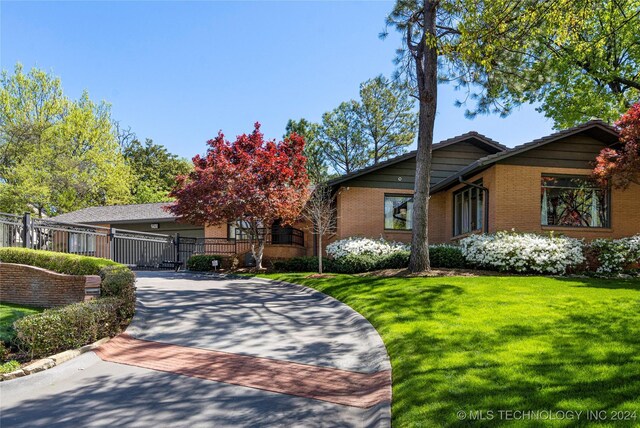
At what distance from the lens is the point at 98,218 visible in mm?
29797

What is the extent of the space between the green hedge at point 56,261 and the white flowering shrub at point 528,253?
10.8 m

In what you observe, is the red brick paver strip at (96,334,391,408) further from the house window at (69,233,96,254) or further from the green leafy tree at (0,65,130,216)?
the green leafy tree at (0,65,130,216)

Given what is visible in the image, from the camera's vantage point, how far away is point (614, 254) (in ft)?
47.8

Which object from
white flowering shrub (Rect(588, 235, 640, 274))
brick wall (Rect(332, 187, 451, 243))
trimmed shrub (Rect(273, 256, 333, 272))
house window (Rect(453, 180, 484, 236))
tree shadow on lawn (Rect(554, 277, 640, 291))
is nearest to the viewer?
tree shadow on lawn (Rect(554, 277, 640, 291))

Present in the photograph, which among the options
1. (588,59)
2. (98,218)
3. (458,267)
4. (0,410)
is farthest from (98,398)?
(98,218)

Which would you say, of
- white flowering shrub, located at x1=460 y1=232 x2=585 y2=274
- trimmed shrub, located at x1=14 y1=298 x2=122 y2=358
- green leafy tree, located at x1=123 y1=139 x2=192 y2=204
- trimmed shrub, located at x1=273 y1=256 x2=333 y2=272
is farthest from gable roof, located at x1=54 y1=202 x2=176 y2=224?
trimmed shrub, located at x1=14 y1=298 x2=122 y2=358

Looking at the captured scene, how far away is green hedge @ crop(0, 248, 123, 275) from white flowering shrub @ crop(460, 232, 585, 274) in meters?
10.8

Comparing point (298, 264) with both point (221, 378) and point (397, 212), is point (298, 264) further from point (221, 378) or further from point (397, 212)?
point (221, 378)

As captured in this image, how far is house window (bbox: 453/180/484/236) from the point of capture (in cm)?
1820

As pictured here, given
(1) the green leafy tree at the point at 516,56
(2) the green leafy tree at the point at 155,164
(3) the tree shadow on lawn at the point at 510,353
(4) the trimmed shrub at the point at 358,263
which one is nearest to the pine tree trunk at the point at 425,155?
(1) the green leafy tree at the point at 516,56

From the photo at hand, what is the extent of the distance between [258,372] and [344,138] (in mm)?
38113

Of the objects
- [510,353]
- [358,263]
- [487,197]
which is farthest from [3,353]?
[487,197]

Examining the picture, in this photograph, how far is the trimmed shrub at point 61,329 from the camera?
695cm

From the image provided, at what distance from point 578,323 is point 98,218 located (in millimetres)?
28856
